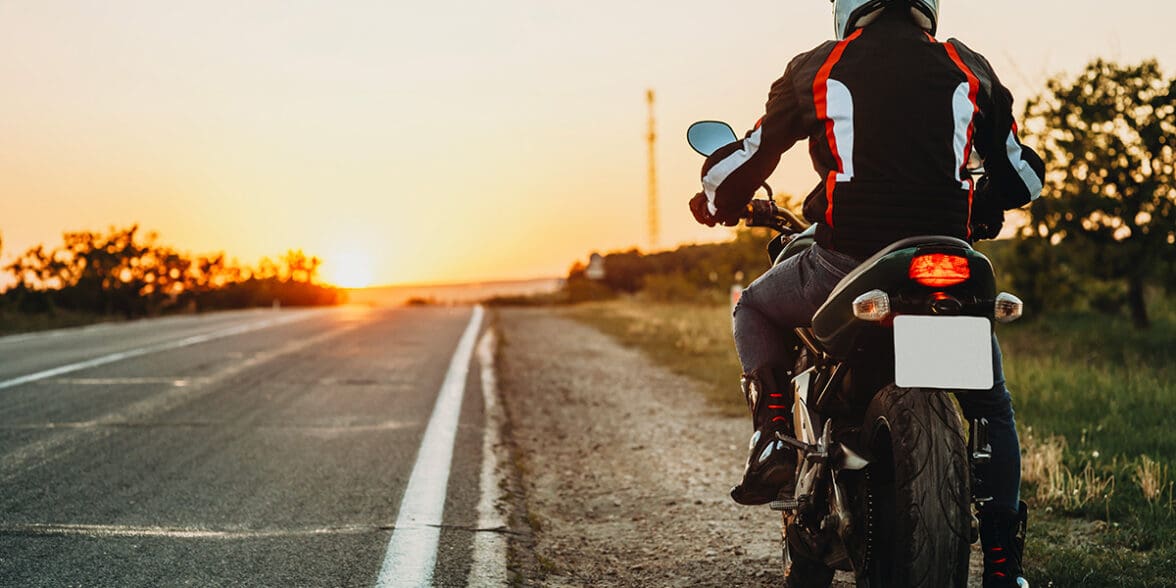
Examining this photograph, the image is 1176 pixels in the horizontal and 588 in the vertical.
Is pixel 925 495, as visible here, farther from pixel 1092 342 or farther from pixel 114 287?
pixel 114 287

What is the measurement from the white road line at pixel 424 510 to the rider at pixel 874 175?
1257mm

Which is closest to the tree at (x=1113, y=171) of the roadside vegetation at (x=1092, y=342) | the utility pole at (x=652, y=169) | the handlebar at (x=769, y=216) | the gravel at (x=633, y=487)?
the roadside vegetation at (x=1092, y=342)

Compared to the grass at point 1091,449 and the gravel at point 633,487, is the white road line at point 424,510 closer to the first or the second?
the gravel at point 633,487

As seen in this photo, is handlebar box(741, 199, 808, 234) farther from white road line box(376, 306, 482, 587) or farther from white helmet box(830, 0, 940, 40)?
white road line box(376, 306, 482, 587)

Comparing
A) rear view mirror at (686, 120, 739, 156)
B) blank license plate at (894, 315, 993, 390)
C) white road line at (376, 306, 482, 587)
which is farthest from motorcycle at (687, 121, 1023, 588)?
white road line at (376, 306, 482, 587)

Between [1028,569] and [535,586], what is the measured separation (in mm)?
1902

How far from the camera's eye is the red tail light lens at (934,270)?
289cm

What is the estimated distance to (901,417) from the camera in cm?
293

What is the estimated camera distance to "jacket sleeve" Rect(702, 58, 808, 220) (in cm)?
340

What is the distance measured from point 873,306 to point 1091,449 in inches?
165

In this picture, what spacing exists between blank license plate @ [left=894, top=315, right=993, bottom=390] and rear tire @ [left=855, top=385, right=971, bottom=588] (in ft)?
A: 0.40

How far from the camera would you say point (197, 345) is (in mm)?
14719

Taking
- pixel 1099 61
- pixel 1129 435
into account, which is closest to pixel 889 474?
pixel 1129 435

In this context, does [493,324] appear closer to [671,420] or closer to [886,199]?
[671,420]
